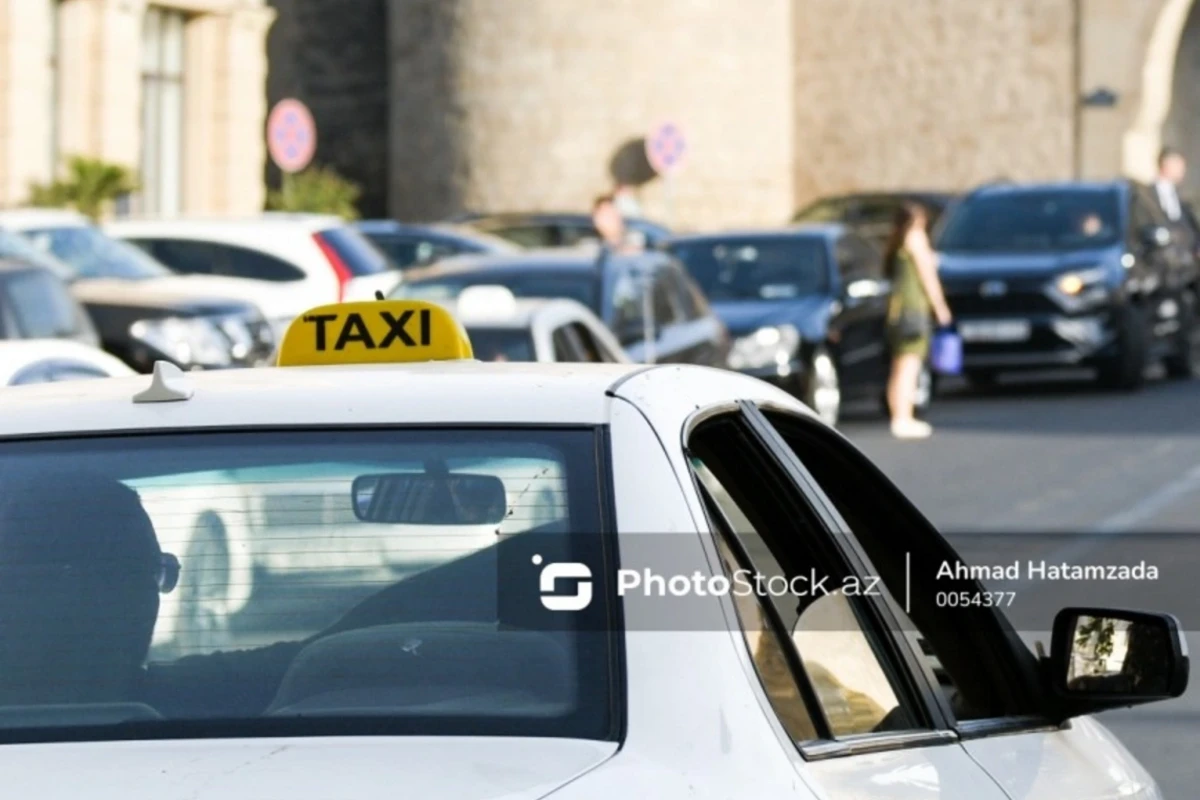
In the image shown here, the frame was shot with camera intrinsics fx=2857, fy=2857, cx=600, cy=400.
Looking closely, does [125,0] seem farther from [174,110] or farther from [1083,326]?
[1083,326]

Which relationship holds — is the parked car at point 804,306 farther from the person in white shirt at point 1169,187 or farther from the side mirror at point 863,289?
the person in white shirt at point 1169,187

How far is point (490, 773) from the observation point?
271 centimetres

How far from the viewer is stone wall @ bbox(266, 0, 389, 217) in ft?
165

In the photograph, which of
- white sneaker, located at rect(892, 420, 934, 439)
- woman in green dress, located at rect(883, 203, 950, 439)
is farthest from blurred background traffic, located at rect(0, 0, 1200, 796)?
woman in green dress, located at rect(883, 203, 950, 439)

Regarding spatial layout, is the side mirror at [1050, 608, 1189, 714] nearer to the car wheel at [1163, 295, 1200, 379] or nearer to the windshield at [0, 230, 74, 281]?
the windshield at [0, 230, 74, 281]

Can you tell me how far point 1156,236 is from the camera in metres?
23.6

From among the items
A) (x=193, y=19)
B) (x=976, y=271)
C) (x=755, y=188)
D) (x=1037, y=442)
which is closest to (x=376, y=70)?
(x=755, y=188)

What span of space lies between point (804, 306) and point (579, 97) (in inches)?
1010

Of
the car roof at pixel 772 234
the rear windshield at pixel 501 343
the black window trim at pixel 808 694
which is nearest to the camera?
the black window trim at pixel 808 694

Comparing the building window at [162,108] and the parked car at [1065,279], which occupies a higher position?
the building window at [162,108]

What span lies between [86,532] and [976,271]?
19.8 meters

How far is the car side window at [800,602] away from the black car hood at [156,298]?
12.3m

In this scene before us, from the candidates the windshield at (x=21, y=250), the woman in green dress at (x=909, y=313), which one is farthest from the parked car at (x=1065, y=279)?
the windshield at (x=21, y=250)

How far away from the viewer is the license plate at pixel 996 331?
2239 centimetres
